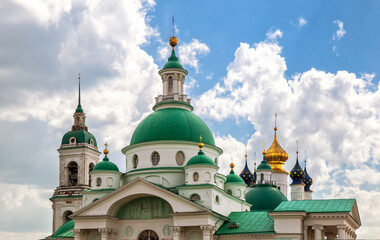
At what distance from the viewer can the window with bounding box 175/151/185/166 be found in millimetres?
47531

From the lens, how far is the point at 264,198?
59906 millimetres

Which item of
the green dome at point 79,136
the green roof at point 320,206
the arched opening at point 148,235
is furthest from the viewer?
the green dome at point 79,136

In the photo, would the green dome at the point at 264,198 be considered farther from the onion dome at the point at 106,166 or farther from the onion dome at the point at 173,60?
the onion dome at the point at 106,166

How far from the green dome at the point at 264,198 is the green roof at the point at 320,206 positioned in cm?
1498

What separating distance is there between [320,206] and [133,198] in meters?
12.7

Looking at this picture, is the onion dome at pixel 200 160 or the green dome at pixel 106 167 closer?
the onion dome at pixel 200 160

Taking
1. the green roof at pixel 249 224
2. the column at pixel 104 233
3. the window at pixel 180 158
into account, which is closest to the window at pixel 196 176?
the window at pixel 180 158

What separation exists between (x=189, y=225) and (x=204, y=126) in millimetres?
9922

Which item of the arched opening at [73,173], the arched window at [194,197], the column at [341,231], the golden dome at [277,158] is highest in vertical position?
the golden dome at [277,158]

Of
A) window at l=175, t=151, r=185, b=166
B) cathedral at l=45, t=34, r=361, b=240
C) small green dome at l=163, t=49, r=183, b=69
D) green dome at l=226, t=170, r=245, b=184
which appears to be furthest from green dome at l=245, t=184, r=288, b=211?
small green dome at l=163, t=49, r=183, b=69

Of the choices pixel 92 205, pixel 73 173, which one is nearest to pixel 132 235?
pixel 92 205

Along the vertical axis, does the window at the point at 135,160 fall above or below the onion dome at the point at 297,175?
below

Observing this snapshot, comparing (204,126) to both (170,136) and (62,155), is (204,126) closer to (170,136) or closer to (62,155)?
(170,136)

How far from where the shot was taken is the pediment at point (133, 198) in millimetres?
43031
